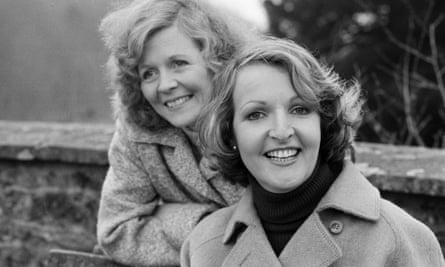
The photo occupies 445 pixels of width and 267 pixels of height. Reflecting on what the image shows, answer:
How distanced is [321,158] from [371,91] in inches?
220

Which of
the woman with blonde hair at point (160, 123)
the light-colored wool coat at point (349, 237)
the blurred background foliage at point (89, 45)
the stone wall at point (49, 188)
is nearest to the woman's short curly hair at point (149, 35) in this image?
the woman with blonde hair at point (160, 123)

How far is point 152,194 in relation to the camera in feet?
9.29

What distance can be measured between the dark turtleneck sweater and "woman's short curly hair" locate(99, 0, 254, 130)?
0.70 meters

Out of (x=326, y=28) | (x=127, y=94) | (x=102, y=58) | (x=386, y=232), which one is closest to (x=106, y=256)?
(x=127, y=94)

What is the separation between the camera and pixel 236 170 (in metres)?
2.27

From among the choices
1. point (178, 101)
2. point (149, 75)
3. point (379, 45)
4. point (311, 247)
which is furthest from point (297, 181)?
point (379, 45)

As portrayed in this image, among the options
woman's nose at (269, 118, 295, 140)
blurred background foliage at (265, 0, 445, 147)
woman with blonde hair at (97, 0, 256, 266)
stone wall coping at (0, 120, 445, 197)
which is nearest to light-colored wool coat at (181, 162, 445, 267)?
woman's nose at (269, 118, 295, 140)

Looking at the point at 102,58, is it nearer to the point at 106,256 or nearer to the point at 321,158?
the point at 106,256

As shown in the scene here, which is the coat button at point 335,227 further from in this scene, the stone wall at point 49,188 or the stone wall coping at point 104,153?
the stone wall at point 49,188

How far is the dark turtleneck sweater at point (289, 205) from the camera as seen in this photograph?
2.01 m

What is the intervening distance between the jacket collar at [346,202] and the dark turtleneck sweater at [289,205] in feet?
0.12

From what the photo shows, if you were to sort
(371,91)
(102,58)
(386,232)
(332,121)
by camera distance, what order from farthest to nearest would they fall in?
(102,58)
(371,91)
(332,121)
(386,232)

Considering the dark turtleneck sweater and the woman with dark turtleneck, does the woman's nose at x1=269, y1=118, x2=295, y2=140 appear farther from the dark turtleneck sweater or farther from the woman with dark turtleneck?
the dark turtleneck sweater

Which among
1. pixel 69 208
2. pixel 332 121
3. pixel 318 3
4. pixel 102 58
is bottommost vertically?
pixel 102 58
